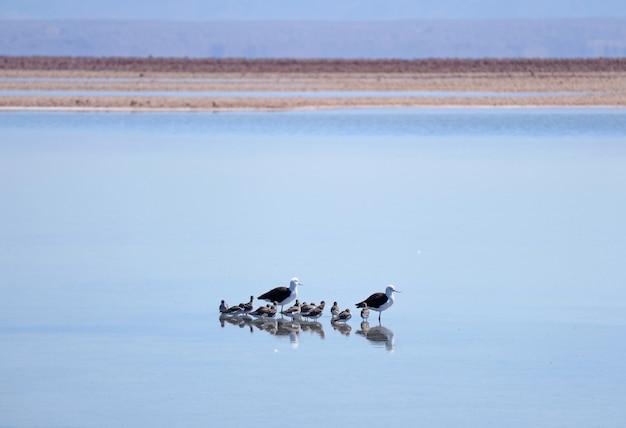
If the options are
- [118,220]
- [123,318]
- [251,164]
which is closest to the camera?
[123,318]

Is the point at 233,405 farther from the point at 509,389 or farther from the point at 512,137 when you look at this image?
the point at 512,137

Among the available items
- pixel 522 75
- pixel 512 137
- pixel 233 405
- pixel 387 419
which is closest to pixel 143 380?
pixel 233 405

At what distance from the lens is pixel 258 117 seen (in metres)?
35.8

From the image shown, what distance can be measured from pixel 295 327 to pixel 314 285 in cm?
126

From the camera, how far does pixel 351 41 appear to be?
624 feet

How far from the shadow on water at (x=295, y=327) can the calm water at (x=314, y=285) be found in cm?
4

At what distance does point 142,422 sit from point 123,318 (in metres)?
2.91

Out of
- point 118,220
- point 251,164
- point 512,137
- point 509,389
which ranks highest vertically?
point 512,137

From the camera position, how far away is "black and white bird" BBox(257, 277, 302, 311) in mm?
11203

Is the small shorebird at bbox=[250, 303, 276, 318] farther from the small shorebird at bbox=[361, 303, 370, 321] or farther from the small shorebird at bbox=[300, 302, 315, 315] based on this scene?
the small shorebird at bbox=[361, 303, 370, 321]

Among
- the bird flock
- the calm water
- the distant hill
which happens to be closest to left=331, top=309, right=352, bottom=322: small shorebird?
the bird flock

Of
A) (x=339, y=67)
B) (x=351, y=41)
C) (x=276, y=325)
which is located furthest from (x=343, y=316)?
(x=351, y=41)

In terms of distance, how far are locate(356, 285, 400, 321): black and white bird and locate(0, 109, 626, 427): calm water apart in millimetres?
156

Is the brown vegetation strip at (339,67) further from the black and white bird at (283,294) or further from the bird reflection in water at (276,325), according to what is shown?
the bird reflection in water at (276,325)
